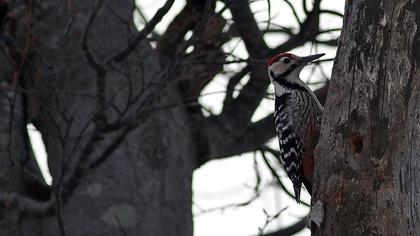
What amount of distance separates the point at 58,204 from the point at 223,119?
199 cm

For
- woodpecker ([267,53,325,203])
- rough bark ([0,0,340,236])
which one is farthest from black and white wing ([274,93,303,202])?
rough bark ([0,0,340,236])

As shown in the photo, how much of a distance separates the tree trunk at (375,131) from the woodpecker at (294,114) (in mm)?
1532

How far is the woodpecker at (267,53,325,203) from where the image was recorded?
225 inches

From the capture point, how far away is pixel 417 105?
4.07 metres

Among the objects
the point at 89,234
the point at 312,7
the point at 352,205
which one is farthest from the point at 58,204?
the point at 312,7

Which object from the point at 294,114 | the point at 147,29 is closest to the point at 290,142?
the point at 294,114

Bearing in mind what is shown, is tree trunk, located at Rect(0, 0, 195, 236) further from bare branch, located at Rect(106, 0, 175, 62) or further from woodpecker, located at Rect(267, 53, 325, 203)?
woodpecker, located at Rect(267, 53, 325, 203)

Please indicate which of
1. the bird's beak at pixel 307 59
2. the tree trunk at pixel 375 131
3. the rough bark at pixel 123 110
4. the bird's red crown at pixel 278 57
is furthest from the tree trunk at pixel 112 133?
the tree trunk at pixel 375 131

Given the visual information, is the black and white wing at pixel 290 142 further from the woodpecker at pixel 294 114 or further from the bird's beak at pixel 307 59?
the bird's beak at pixel 307 59

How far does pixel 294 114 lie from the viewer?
5863 millimetres

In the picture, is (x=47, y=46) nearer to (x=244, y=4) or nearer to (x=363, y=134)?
(x=244, y=4)

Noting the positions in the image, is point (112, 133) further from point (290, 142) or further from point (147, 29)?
point (290, 142)

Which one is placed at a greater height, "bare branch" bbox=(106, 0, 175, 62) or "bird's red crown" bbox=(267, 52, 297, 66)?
"bare branch" bbox=(106, 0, 175, 62)

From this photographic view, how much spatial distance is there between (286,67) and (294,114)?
36cm
